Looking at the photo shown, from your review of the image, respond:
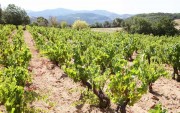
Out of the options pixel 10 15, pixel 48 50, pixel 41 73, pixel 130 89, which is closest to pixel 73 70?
pixel 130 89

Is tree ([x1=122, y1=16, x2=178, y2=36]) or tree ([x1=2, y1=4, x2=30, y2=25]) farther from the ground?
tree ([x1=2, y1=4, x2=30, y2=25])

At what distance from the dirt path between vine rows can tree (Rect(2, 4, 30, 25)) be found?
225ft

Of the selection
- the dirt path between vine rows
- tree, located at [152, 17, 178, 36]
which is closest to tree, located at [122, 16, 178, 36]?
tree, located at [152, 17, 178, 36]

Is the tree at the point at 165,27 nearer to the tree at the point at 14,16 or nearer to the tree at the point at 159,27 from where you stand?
the tree at the point at 159,27

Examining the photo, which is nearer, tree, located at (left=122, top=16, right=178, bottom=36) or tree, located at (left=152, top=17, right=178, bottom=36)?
tree, located at (left=152, top=17, right=178, bottom=36)

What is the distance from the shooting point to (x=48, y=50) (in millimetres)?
20141

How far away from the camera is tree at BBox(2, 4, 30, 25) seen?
84.1m

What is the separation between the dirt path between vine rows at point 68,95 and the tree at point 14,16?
68719mm

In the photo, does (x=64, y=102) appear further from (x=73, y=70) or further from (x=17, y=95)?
(x=17, y=95)

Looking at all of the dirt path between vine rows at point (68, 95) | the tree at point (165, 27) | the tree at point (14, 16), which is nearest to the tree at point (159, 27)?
the tree at point (165, 27)

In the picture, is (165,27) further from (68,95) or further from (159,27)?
(68,95)

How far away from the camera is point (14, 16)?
84938 mm

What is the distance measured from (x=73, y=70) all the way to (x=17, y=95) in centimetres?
363

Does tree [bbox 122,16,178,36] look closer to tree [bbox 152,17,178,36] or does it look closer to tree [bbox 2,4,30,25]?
tree [bbox 152,17,178,36]
